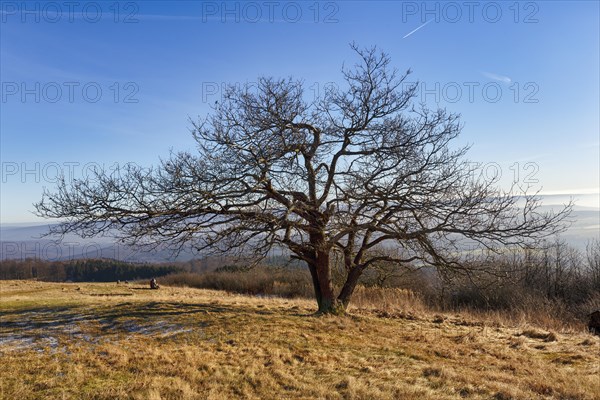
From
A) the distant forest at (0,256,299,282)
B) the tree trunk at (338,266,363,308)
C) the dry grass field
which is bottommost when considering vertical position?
the distant forest at (0,256,299,282)

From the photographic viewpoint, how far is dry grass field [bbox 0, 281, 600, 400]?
6148mm

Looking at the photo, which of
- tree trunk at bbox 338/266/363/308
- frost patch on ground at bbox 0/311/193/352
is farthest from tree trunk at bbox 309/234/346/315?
frost patch on ground at bbox 0/311/193/352

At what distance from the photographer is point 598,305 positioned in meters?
25.3

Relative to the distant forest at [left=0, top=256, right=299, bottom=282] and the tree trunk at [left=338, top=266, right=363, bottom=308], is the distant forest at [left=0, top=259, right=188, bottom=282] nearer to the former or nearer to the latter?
the distant forest at [left=0, top=256, right=299, bottom=282]

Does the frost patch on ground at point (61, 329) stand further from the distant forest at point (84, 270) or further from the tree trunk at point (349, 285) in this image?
the distant forest at point (84, 270)

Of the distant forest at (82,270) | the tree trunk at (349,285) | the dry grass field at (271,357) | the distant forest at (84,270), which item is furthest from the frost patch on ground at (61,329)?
the distant forest at (82,270)

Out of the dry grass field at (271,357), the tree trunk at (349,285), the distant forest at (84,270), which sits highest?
the tree trunk at (349,285)

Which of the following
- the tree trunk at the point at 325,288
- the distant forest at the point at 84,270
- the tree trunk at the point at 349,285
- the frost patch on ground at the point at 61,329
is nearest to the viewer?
the frost patch on ground at the point at 61,329

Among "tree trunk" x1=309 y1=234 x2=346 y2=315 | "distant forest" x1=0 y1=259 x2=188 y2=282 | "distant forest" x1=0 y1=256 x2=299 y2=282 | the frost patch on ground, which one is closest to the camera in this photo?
the frost patch on ground

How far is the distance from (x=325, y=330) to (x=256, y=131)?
19.4 ft

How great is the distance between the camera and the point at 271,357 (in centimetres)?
800

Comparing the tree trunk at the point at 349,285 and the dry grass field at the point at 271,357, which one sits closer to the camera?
the dry grass field at the point at 271,357

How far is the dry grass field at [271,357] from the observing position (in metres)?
6.15

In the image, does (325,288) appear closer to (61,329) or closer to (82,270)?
(61,329)
